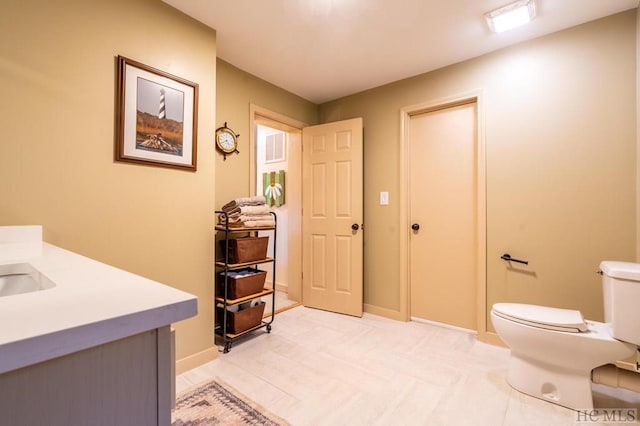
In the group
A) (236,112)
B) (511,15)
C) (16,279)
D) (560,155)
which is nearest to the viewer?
(16,279)

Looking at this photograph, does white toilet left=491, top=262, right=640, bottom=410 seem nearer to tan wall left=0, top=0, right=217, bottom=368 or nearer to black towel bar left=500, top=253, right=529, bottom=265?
black towel bar left=500, top=253, right=529, bottom=265

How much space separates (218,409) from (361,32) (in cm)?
257

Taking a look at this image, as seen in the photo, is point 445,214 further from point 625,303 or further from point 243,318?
point 243,318

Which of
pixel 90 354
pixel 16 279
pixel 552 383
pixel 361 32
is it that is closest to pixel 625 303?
pixel 552 383

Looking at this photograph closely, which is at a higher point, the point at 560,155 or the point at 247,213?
the point at 560,155

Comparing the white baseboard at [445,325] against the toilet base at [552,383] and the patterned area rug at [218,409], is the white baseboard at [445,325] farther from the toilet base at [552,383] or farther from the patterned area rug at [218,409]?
the patterned area rug at [218,409]

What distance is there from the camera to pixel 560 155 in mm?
2094

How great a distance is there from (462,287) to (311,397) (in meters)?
1.65

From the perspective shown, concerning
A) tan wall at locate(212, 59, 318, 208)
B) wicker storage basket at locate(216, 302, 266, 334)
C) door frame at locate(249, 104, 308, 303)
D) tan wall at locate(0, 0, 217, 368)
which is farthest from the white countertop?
door frame at locate(249, 104, 308, 303)

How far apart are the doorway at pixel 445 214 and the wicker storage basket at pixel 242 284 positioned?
4.57 ft

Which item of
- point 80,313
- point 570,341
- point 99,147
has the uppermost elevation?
point 99,147

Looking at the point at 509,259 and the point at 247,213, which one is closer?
the point at 509,259

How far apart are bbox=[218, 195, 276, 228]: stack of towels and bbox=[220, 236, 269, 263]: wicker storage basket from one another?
0.40ft

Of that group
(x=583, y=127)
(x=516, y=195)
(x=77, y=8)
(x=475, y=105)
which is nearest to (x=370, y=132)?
(x=475, y=105)
